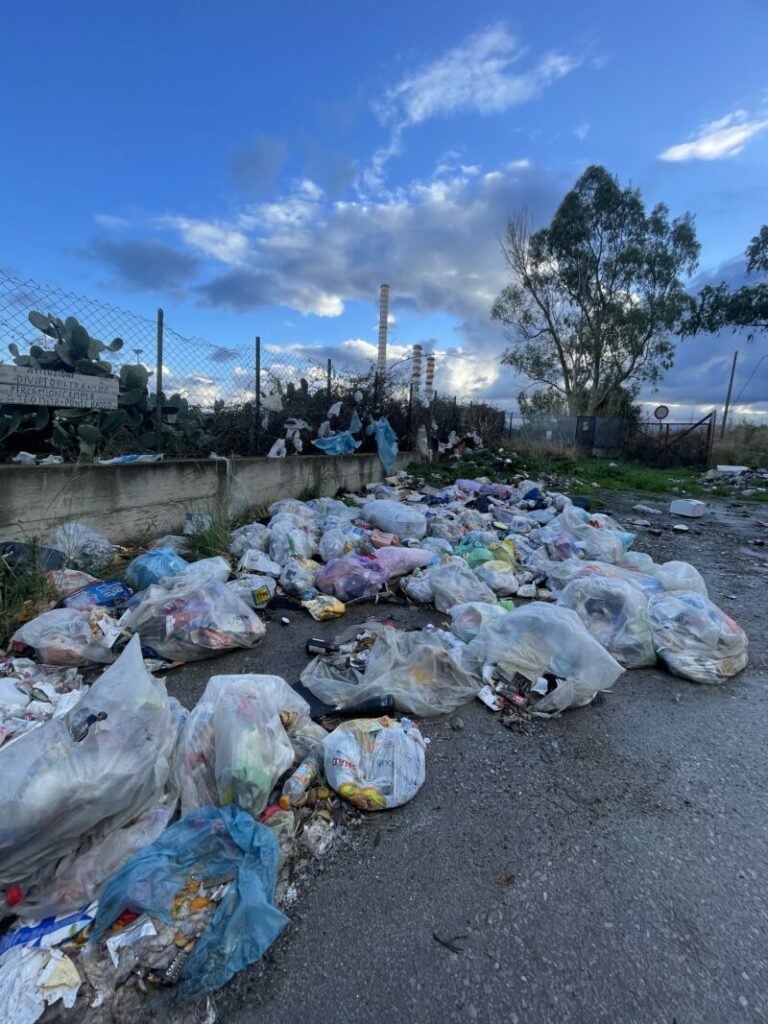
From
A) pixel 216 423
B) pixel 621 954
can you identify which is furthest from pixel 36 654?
pixel 216 423

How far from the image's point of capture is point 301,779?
5.21 feet

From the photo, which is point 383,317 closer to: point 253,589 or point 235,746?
point 253,589

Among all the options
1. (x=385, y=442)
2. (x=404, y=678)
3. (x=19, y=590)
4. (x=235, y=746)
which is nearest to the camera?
(x=235, y=746)

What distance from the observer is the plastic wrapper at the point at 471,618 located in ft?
8.91

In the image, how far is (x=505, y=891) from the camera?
4.29ft

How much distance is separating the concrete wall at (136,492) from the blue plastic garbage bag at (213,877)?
2847 mm

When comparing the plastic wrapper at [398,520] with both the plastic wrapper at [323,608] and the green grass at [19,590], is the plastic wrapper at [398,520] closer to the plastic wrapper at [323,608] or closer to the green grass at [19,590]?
the plastic wrapper at [323,608]

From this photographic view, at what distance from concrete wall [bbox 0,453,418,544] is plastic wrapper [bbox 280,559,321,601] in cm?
146

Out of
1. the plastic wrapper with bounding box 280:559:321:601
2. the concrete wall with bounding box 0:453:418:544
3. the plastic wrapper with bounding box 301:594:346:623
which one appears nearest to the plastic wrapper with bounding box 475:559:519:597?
the plastic wrapper with bounding box 301:594:346:623

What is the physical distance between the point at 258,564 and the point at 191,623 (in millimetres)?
1086

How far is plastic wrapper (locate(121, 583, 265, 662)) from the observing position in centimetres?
248

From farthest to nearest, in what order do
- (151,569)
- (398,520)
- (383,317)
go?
(383,317)
(398,520)
(151,569)

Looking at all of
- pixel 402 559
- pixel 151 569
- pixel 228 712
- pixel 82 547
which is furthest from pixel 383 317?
pixel 228 712

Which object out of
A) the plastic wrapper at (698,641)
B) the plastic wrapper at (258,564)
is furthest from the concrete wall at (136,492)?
the plastic wrapper at (698,641)
